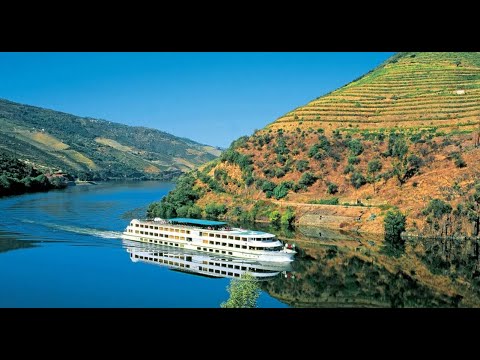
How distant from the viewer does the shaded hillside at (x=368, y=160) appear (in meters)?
33.0

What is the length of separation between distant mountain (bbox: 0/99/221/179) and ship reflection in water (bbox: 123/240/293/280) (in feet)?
182

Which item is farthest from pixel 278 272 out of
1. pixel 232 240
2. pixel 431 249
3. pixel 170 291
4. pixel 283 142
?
pixel 283 142

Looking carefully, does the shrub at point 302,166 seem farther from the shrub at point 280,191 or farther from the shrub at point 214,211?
the shrub at point 214,211

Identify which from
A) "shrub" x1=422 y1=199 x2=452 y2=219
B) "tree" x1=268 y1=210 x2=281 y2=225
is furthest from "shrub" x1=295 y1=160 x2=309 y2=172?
"shrub" x1=422 y1=199 x2=452 y2=219

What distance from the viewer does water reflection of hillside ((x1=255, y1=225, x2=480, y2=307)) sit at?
18047 mm

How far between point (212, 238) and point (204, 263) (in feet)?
6.64

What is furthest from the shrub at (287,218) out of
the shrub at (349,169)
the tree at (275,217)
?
the shrub at (349,169)

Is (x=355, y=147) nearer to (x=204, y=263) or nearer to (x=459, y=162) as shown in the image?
(x=459, y=162)

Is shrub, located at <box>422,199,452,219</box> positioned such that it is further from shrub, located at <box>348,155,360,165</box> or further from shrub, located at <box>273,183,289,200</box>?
shrub, located at <box>273,183,289,200</box>

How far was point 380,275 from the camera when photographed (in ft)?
70.8

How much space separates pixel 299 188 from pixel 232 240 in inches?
596

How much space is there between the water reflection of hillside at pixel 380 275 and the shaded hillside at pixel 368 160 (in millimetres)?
4173
